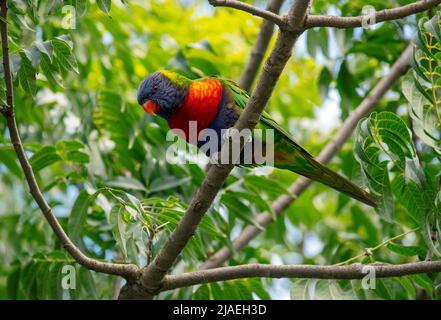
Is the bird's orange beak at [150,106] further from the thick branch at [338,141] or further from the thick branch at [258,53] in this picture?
the thick branch at [338,141]

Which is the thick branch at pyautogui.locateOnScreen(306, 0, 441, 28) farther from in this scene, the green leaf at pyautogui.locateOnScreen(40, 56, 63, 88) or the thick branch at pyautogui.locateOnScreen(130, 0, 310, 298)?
the green leaf at pyautogui.locateOnScreen(40, 56, 63, 88)

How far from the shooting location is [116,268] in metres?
2.54

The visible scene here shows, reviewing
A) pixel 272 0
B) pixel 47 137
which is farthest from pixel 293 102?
pixel 47 137

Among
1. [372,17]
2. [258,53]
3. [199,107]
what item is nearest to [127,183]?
[199,107]

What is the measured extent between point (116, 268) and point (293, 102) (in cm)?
248

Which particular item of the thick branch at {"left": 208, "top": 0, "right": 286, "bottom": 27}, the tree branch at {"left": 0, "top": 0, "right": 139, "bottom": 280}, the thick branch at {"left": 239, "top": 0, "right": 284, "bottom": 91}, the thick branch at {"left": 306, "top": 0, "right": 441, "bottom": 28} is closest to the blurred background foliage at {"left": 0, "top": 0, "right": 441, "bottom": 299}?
the tree branch at {"left": 0, "top": 0, "right": 139, "bottom": 280}

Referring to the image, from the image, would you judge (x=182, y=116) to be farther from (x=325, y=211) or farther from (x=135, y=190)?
(x=325, y=211)

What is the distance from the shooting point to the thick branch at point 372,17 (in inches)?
85.7

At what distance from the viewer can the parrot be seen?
3170 mm

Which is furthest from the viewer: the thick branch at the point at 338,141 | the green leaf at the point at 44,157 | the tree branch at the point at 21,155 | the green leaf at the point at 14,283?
the thick branch at the point at 338,141

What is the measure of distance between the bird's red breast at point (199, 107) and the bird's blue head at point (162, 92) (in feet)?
0.11

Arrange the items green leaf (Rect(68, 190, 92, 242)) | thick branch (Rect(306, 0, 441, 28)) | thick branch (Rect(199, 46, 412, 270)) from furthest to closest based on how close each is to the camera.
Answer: thick branch (Rect(199, 46, 412, 270)) < green leaf (Rect(68, 190, 92, 242)) < thick branch (Rect(306, 0, 441, 28))

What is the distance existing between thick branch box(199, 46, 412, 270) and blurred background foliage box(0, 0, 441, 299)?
0.09 meters

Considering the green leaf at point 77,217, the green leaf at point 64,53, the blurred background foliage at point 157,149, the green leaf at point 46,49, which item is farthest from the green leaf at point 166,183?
the green leaf at point 46,49
